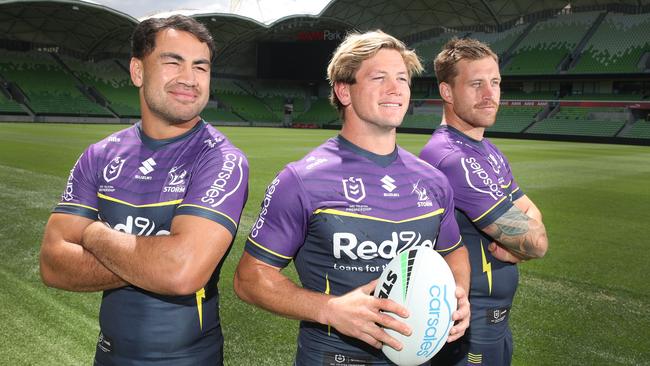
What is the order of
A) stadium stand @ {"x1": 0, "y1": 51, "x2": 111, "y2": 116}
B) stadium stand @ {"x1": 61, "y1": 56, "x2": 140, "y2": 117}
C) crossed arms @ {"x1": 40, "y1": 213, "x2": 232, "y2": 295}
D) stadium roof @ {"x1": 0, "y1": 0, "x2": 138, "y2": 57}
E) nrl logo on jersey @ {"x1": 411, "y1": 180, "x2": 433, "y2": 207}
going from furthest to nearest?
stadium stand @ {"x1": 61, "y1": 56, "x2": 140, "y2": 117} < stadium stand @ {"x1": 0, "y1": 51, "x2": 111, "y2": 116} < stadium roof @ {"x1": 0, "y1": 0, "x2": 138, "y2": 57} < nrl logo on jersey @ {"x1": 411, "y1": 180, "x2": 433, "y2": 207} < crossed arms @ {"x1": 40, "y1": 213, "x2": 232, "y2": 295}

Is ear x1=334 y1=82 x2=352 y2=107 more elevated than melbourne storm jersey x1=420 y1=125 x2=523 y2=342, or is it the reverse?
ear x1=334 y1=82 x2=352 y2=107

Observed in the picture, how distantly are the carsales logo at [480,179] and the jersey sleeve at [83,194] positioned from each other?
1.92 m

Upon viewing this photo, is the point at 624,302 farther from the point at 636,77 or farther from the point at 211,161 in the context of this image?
the point at 636,77

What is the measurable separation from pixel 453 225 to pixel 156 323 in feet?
4.93

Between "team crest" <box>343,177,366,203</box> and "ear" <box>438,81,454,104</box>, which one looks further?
"ear" <box>438,81,454,104</box>

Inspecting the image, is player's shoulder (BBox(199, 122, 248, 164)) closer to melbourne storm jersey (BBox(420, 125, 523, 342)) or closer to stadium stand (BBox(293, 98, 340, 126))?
melbourne storm jersey (BBox(420, 125, 523, 342))

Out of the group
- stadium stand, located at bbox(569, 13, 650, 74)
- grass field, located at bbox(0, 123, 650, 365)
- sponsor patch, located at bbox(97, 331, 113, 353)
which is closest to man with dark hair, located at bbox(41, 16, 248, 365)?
sponsor patch, located at bbox(97, 331, 113, 353)

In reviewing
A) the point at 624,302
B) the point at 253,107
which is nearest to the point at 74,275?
the point at 624,302

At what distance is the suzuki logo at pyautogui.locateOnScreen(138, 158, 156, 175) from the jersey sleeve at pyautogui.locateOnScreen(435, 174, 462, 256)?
1.43 metres

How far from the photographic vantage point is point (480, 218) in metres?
2.84

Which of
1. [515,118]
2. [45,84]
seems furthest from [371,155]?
[45,84]

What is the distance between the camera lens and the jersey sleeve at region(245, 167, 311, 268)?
2248 millimetres

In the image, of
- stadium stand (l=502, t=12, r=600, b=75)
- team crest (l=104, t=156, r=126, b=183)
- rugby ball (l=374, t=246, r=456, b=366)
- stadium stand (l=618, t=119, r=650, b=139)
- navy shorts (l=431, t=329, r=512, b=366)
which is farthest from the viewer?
stadium stand (l=502, t=12, r=600, b=75)

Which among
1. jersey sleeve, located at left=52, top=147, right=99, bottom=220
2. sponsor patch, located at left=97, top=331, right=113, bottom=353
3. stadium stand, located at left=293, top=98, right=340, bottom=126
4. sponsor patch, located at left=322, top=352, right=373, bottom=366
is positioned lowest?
stadium stand, located at left=293, top=98, right=340, bottom=126
